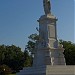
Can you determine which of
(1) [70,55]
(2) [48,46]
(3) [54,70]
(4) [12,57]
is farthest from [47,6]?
(4) [12,57]

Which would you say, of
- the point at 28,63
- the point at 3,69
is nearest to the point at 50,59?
the point at 3,69

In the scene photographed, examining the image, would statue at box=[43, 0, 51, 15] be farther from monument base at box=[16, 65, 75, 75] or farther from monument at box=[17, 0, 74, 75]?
monument base at box=[16, 65, 75, 75]

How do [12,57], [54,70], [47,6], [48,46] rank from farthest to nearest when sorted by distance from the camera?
1. [12,57]
2. [47,6]
3. [48,46]
4. [54,70]

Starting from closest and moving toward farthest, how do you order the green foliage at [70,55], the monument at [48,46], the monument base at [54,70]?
1. the monument base at [54,70]
2. the monument at [48,46]
3. the green foliage at [70,55]

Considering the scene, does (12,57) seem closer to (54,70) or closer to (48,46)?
(48,46)

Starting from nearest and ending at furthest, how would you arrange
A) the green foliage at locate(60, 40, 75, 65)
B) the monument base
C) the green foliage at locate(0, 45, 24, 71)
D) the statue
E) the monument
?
the monument base → the monument → the statue → the green foliage at locate(60, 40, 75, 65) → the green foliage at locate(0, 45, 24, 71)

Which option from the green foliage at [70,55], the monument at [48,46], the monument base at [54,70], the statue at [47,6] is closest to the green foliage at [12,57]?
the green foliage at [70,55]

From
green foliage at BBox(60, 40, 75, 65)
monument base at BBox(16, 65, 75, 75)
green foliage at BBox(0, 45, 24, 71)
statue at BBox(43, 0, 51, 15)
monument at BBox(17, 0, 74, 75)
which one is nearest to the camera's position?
monument base at BBox(16, 65, 75, 75)

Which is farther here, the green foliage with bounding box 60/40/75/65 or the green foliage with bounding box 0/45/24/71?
the green foliage with bounding box 0/45/24/71

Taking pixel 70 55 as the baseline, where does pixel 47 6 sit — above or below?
above

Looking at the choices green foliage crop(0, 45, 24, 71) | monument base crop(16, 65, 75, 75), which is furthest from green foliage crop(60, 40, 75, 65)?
monument base crop(16, 65, 75, 75)

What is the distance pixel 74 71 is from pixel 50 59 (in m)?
4.68

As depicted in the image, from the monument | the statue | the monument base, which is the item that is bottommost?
the monument base

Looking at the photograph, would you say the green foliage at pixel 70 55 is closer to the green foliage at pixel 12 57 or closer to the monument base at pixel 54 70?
the green foliage at pixel 12 57
